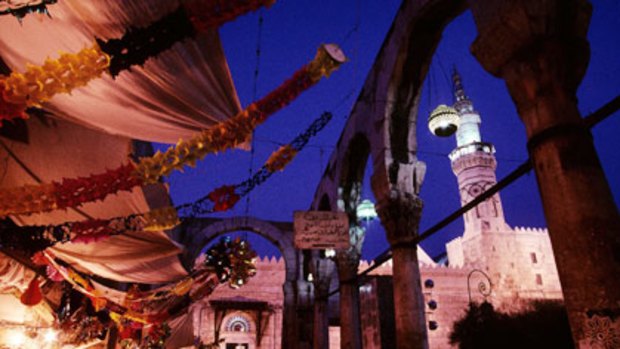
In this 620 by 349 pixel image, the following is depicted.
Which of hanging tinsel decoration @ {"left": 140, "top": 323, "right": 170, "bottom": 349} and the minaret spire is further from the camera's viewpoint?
the minaret spire

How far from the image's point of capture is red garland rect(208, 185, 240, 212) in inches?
192

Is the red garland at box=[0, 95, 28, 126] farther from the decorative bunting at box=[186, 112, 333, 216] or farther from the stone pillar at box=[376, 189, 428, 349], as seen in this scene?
the stone pillar at box=[376, 189, 428, 349]

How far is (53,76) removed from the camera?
2.38m

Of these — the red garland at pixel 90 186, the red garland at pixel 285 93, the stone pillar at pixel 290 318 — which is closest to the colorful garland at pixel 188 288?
the red garland at pixel 90 186

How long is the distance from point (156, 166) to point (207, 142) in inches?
20.9

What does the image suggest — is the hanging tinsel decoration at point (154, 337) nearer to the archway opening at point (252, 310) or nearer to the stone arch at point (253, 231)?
the stone arch at point (253, 231)

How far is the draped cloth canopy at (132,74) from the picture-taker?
98.5 inches

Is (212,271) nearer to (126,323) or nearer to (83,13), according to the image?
(126,323)

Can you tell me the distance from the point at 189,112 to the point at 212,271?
17.8ft

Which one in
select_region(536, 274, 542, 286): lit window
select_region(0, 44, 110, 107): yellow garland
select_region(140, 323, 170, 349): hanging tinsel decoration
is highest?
select_region(536, 274, 542, 286): lit window

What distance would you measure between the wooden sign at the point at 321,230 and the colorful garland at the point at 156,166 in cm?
406

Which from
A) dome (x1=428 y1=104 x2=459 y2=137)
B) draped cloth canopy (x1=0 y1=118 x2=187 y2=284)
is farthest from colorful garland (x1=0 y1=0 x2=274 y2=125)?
dome (x1=428 y1=104 x2=459 y2=137)

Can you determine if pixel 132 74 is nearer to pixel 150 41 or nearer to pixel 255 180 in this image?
pixel 150 41

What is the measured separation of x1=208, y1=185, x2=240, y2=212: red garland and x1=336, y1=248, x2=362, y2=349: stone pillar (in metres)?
5.31
